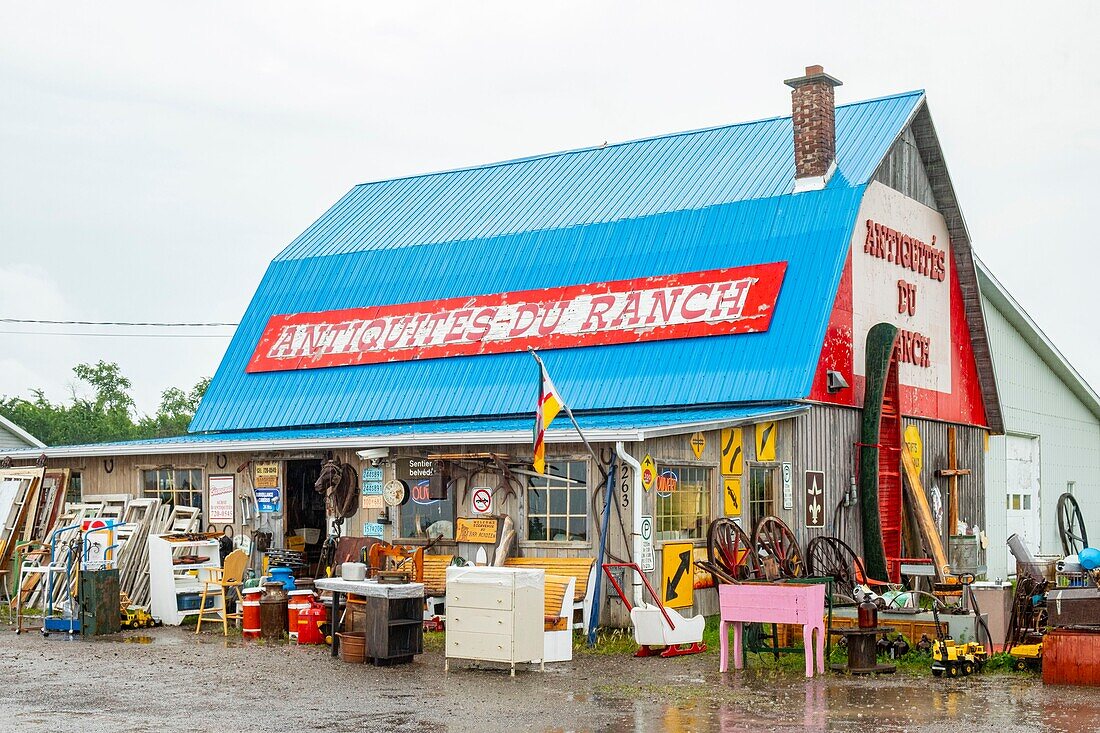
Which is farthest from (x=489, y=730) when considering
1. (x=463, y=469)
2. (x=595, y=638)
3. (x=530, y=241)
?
(x=530, y=241)

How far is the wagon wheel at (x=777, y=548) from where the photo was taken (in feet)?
59.8

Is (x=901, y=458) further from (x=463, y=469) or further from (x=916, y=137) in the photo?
(x=463, y=469)

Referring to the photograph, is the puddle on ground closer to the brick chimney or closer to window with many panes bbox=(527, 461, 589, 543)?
window with many panes bbox=(527, 461, 589, 543)

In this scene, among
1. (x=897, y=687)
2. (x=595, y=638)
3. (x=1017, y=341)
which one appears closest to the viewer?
(x=897, y=687)

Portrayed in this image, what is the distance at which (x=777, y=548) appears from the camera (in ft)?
62.5

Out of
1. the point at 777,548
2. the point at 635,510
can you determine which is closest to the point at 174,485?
the point at 635,510

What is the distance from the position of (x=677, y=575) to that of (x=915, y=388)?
859 centimetres

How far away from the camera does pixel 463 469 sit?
1928 cm

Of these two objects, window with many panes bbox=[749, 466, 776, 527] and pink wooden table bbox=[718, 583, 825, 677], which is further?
window with many panes bbox=[749, 466, 776, 527]

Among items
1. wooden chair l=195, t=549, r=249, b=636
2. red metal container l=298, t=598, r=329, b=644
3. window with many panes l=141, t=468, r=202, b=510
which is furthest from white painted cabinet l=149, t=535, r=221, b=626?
red metal container l=298, t=598, r=329, b=644

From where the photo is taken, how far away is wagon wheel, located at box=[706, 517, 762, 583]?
59.4ft

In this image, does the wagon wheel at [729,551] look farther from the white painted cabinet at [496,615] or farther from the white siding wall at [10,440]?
the white siding wall at [10,440]

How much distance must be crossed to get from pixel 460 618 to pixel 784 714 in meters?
4.26

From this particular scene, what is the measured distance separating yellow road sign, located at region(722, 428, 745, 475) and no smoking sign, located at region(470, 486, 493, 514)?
3.26 metres
